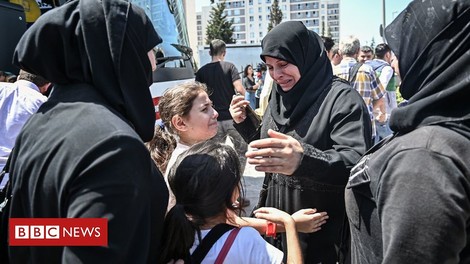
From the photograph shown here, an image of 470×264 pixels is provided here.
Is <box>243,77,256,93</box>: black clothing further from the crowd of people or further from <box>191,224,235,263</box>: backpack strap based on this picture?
<box>191,224,235,263</box>: backpack strap

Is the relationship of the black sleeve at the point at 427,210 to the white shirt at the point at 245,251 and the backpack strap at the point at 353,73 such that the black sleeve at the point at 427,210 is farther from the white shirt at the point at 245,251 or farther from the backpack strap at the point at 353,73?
the backpack strap at the point at 353,73

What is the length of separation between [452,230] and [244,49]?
16.9 metres

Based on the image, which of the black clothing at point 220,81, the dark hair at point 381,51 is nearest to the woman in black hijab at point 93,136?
the black clothing at point 220,81

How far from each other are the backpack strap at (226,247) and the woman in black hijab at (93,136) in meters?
0.26

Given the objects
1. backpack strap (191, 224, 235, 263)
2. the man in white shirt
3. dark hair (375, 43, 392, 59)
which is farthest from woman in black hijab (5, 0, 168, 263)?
dark hair (375, 43, 392, 59)

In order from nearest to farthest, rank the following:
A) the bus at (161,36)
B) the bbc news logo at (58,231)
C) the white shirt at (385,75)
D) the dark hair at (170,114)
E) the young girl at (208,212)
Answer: the bbc news logo at (58,231), the young girl at (208,212), the dark hair at (170,114), the bus at (161,36), the white shirt at (385,75)

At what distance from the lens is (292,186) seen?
6.81 ft

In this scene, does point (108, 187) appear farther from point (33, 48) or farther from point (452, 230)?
point (452, 230)

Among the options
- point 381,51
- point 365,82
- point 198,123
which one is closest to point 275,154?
point 198,123

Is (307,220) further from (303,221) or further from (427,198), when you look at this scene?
(427,198)

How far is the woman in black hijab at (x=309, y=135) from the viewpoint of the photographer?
1.73 meters

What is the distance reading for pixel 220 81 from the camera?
5.56m

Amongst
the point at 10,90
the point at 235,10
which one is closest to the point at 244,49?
the point at 10,90

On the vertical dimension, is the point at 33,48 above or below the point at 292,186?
above
